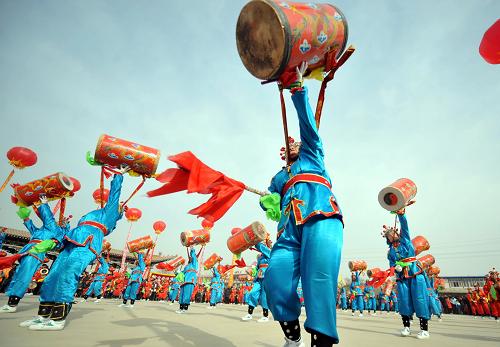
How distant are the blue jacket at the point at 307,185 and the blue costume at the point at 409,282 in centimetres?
486

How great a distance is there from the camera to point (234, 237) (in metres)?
6.94

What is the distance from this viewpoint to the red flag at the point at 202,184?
288cm

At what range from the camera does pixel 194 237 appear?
1122 centimetres

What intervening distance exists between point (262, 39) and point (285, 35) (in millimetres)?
341

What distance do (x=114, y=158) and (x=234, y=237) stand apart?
131 inches

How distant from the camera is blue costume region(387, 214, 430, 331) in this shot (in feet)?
21.4

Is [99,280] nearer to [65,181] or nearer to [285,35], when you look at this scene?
[65,181]

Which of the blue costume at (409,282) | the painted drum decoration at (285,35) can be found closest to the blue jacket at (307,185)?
the painted drum decoration at (285,35)

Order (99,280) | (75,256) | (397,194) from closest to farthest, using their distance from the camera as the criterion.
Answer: (75,256)
(397,194)
(99,280)

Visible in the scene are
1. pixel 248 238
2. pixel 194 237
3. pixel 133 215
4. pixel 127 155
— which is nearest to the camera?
pixel 127 155

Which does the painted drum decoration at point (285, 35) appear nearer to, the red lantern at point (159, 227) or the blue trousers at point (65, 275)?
the blue trousers at point (65, 275)

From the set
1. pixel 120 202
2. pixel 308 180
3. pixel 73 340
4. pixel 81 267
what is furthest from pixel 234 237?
pixel 308 180

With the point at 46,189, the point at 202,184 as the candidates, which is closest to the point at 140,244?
the point at 46,189

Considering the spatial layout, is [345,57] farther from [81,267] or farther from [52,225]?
[52,225]
